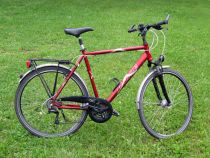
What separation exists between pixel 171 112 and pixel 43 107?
5.96 feet

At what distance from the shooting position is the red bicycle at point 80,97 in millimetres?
4477

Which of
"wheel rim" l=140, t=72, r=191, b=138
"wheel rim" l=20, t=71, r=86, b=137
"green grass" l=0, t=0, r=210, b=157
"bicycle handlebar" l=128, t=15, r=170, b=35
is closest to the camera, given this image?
"bicycle handlebar" l=128, t=15, r=170, b=35

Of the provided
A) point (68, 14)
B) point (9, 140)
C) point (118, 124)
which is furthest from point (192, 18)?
point (9, 140)

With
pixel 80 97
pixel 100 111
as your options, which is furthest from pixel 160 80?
pixel 80 97

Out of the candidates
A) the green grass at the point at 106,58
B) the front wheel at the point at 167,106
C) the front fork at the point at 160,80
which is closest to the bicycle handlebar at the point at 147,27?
the front fork at the point at 160,80

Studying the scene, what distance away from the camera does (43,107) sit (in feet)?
15.7

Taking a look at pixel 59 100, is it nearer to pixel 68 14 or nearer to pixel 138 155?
pixel 138 155

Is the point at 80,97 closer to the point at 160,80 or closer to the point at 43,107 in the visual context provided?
the point at 43,107

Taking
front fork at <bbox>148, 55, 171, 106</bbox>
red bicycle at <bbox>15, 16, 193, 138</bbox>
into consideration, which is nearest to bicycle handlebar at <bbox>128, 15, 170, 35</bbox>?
red bicycle at <bbox>15, 16, 193, 138</bbox>

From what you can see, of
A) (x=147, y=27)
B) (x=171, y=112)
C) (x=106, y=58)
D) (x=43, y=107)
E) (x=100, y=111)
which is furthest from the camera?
(x=106, y=58)

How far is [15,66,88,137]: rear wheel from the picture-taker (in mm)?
4508

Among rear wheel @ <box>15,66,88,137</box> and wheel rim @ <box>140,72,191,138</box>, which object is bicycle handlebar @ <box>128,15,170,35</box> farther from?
rear wheel @ <box>15,66,88,137</box>

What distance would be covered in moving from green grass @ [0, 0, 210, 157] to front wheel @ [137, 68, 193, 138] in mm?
170

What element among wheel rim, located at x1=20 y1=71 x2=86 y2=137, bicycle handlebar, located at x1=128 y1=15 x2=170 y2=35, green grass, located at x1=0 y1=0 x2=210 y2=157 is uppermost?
bicycle handlebar, located at x1=128 y1=15 x2=170 y2=35
